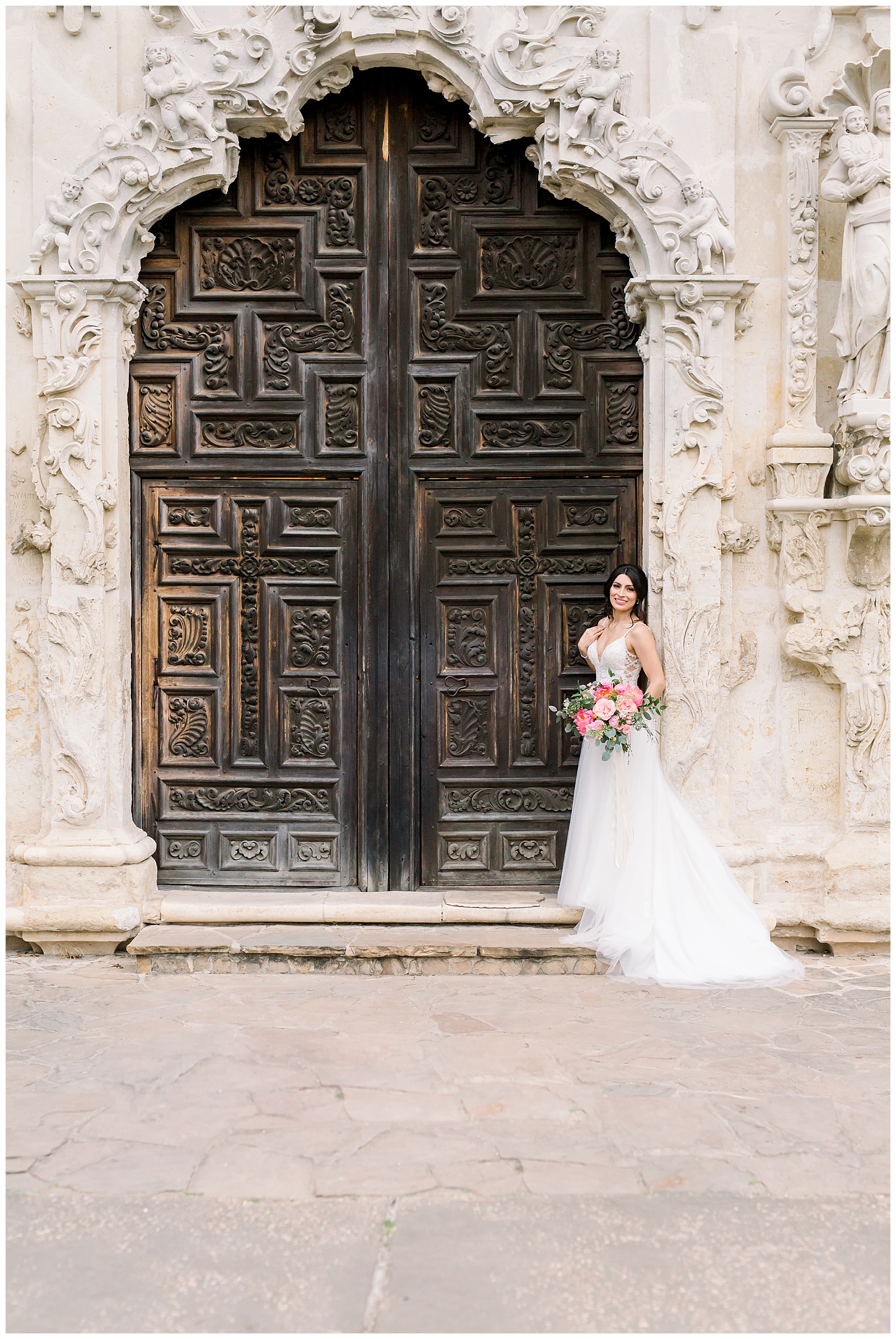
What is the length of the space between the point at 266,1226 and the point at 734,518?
409cm

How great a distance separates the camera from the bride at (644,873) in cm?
514

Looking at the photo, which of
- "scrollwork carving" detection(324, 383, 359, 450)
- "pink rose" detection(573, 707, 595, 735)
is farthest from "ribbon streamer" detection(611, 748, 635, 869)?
"scrollwork carving" detection(324, 383, 359, 450)

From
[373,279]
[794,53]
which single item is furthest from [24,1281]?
[794,53]

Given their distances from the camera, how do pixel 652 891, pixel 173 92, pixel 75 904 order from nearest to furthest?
pixel 652 891 → pixel 173 92 → pixel 75 904

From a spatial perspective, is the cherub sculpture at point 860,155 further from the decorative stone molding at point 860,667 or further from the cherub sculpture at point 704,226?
the decorative stone molding at point 860,667

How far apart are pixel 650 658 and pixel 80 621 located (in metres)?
2.94

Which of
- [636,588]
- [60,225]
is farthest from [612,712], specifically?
[60,225]

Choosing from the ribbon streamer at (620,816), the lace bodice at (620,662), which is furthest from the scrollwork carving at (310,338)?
the ribbon streamer at (620,816)

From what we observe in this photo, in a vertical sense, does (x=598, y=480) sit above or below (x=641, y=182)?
below

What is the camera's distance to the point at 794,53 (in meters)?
5.53

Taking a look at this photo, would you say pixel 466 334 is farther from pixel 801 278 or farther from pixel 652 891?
pixel 652 891

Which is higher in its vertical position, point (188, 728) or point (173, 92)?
point (173, 92)

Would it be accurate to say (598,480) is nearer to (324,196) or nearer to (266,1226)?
(324,196)

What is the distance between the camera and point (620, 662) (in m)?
5.52
